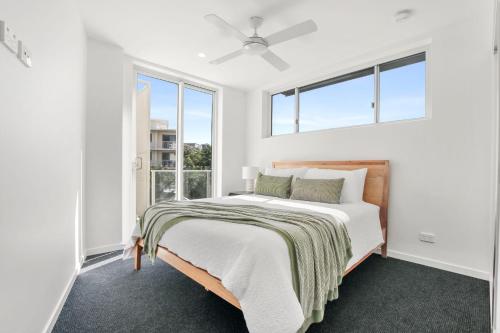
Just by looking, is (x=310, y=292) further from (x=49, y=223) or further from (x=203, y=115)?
(x=203, y=115)

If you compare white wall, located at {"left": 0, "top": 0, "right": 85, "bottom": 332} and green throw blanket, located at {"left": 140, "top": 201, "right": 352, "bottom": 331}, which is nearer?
white wall, located at {"left": 0, "top": 0, "right": 85, "bottom": 332}

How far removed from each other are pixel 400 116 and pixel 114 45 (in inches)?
145

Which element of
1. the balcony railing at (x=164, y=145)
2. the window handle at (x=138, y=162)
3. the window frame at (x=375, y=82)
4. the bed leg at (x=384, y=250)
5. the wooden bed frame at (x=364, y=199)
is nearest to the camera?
the wooden bed frame at (x=364, y=199)

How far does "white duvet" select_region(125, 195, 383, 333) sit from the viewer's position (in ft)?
4.09

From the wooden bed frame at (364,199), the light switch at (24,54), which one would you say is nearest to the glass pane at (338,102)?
the wooden bed frame at (364,199)

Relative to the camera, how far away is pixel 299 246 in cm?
147

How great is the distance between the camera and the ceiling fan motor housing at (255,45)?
2392 mm

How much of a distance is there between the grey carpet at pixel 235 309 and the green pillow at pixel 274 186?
126 cm

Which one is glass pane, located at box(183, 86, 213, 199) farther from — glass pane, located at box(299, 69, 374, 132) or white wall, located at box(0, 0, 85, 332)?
white wall, located at box(0, 0, 85, 332)

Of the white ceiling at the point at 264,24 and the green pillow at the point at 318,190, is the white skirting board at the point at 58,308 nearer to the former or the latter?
the green pillow at the point at 318,190

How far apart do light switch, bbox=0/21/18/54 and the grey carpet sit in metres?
1.66

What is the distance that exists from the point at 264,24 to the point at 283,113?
6.60ft

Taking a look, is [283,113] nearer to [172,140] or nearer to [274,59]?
[274,59]

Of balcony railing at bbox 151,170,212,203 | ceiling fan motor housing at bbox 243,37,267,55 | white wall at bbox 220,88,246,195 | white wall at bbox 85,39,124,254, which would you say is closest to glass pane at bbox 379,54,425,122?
ceiling fan motor housing at bbox 243,37,267,55
